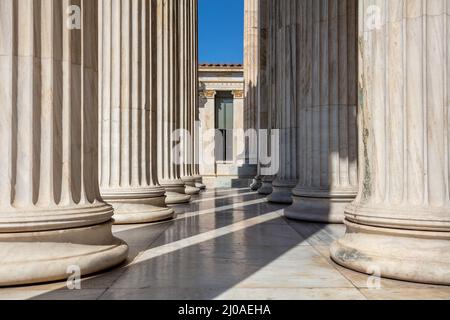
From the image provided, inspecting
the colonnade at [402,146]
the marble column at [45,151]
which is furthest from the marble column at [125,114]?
the colonnade at [402,146]

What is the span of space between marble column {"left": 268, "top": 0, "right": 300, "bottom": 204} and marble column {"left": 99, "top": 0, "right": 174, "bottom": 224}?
1338 cm

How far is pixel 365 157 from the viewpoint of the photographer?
657 inches

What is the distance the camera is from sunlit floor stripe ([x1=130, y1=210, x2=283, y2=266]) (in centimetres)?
1798

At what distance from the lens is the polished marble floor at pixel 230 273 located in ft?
40.7

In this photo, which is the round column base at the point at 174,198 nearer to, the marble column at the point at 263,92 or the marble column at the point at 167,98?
the marble column at the point at 167,98

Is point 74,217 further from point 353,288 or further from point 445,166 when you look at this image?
point 445,166

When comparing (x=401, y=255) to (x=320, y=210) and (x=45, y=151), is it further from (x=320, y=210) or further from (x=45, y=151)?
(x=320, y=210)

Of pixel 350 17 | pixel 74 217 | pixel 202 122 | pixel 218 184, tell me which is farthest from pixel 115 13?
pixel 202 122

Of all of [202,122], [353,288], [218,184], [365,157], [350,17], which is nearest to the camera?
[353,288]

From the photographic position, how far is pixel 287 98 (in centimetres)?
3844

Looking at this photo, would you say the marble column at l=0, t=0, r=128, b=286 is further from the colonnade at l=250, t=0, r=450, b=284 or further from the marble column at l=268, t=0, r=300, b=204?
the marble column at l=268, t=0, r=300, b=204

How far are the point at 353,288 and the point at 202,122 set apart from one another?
95.8 m

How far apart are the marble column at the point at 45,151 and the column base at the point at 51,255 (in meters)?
0.03
